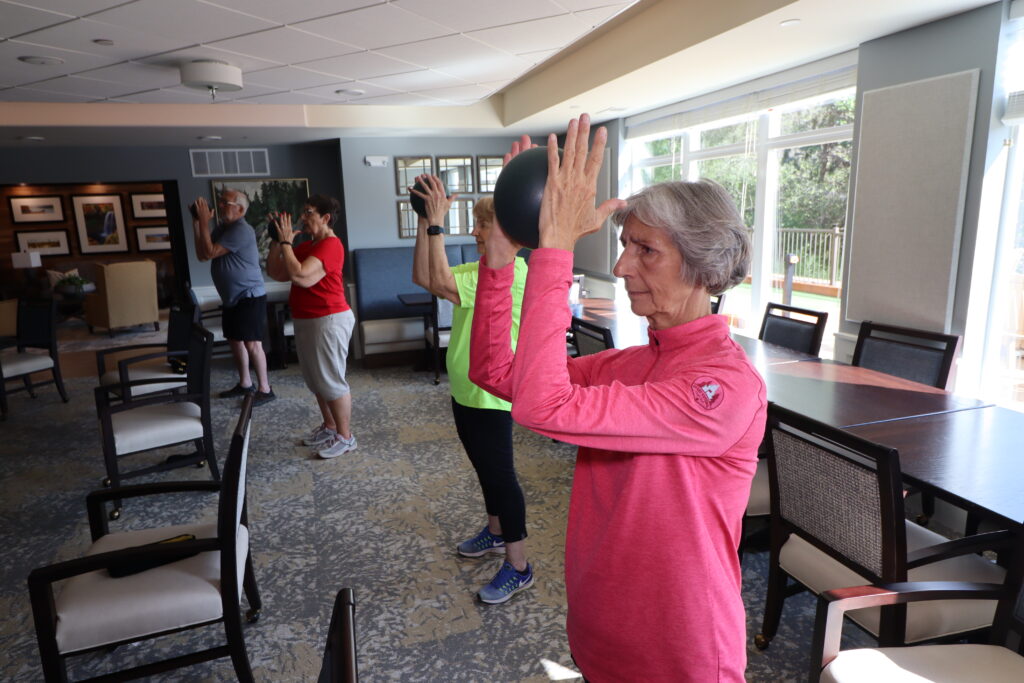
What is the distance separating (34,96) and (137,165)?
2513 mm

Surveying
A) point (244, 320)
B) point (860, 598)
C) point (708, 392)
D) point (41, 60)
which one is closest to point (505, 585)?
point (860, 598)

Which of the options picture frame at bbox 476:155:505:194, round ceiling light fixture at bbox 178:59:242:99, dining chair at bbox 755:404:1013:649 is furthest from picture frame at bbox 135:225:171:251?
dining chair at bbox 755:404:1013:649

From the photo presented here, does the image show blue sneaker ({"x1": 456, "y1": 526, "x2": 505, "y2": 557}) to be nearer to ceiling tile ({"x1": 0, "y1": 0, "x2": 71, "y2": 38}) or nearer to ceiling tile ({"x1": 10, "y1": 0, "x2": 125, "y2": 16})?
ceiling tile ({"x1": 10, "y1": 0, "x2": 125, "y2": 16})

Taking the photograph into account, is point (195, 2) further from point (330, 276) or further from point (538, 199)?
point (538, 199)

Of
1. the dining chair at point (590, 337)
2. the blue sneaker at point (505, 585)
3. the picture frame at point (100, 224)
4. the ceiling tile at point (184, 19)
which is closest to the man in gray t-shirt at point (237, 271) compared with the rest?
the ceiling tile at point (184, 19)

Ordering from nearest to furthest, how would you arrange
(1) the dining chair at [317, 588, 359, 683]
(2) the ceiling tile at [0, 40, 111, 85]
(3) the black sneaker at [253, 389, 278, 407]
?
(1) the dining chair at [317, 588, 359, 683]
(2) the ceiling tile at [0, 40, 111, 85]
(3) the black sneaker at [253, 389, 278, 407]

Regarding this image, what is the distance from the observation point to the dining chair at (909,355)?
9.31 ft

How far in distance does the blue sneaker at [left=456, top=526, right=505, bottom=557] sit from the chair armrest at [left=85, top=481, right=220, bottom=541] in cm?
109

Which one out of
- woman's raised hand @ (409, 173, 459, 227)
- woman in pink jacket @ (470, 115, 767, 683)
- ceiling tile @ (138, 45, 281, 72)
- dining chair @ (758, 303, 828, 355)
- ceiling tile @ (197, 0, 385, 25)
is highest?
ceiling tile @ (138, 45, 281, 72)

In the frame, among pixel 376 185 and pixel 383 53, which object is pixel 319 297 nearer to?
pixel 383 53

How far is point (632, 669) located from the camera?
1018 mm

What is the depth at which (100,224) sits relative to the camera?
31.9 feet

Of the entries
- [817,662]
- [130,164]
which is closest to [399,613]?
[817,662]

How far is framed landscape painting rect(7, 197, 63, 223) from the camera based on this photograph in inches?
363
